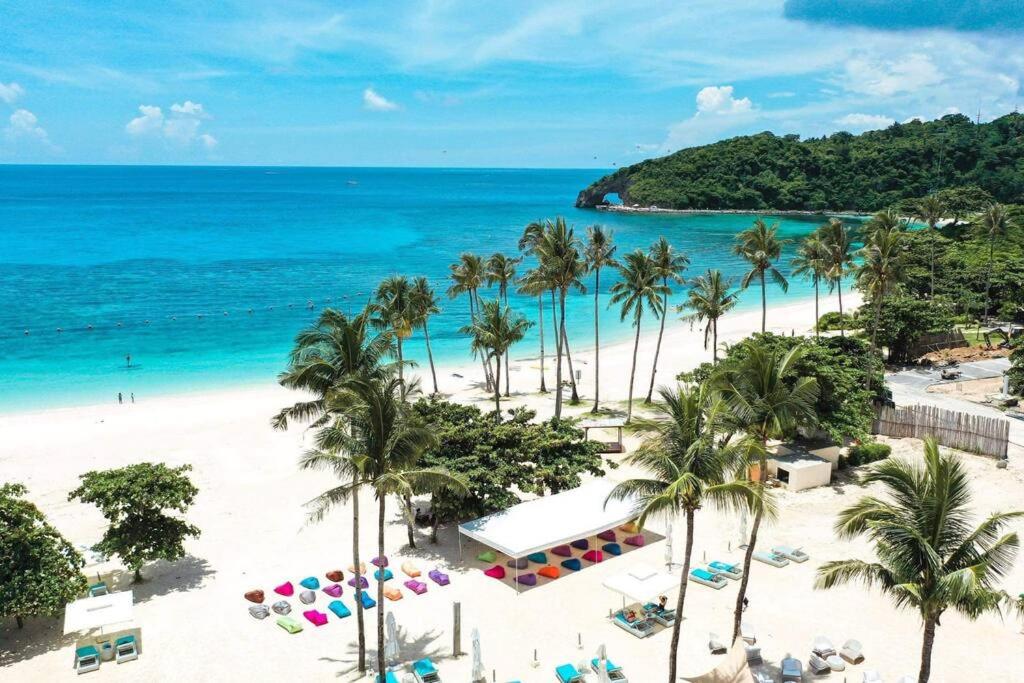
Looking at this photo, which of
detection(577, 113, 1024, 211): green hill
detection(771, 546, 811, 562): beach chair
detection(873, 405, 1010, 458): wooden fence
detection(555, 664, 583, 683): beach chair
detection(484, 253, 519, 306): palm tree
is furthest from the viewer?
detection(577, 113, 1024, 211): green hill

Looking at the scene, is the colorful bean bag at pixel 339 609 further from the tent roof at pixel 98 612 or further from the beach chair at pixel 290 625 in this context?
the tent roof at pixel 98 612

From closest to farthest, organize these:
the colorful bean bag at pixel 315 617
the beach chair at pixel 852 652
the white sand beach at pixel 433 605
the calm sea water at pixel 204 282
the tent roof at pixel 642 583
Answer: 1. the beach chair at pixel 852 652
2. the white sand beach at pixel 433 605
3. the tent roof at pixel 642 583
4. the colorful bean bag at pixel 315 617
5. the calm sea water at pixel 204 282

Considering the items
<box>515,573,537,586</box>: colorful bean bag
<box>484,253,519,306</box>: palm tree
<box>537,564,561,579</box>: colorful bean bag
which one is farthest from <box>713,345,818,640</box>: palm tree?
<box>484,253,519,306</box>: palm tree

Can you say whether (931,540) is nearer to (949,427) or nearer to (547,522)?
→ (547,522)

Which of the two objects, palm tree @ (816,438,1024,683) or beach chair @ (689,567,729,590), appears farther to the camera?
beach chair @ (689,567,729,590)

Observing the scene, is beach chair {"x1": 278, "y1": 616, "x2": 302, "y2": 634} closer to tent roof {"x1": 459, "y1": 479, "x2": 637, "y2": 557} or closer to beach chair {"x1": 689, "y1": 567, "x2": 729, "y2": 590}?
tent roof {"x1": 459, "y1": 479, "x2": 637, "y2": 557}

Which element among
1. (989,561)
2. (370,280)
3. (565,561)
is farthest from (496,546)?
(370,280)

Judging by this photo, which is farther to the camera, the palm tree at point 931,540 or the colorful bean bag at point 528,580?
the colorful bean bag at point 528,580

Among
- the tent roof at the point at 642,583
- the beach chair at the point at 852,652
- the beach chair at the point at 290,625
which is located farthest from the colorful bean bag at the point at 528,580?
the beach chair at the point at 852,652

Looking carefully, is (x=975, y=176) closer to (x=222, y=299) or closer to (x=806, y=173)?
(x=806, y=173)
